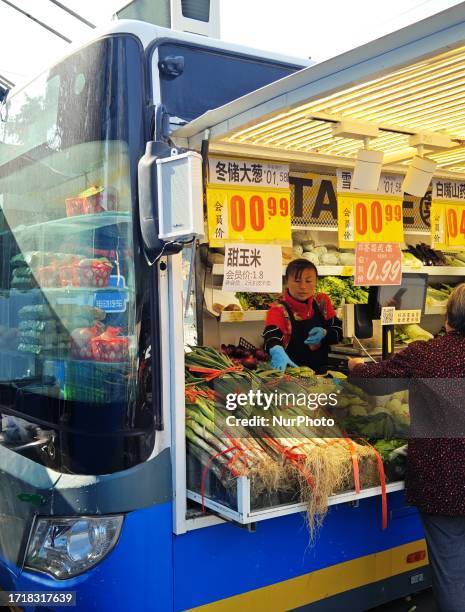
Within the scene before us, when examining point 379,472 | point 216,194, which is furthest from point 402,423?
point 216,194

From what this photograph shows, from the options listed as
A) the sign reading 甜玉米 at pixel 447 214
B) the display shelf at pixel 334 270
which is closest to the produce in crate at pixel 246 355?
the display shelf at pixel 334 270

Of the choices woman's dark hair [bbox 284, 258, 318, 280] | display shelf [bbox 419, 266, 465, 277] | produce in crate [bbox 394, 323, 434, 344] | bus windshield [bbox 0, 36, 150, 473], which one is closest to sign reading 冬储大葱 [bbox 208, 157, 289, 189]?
bus windshield [bbox 0, 36, 150, 473]

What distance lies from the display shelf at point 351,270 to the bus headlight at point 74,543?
2531mm

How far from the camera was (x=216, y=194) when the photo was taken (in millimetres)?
3455

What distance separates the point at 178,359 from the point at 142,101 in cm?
114

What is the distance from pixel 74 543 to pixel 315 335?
10.2 ft

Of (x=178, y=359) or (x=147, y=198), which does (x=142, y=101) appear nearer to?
(x=147, y=198)

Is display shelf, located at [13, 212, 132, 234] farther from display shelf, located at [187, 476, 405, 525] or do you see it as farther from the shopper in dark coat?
the shopper in dark coat

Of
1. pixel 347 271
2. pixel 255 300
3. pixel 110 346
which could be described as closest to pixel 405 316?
pixel 347 271

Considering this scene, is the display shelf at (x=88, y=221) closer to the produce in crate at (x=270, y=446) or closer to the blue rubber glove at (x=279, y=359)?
the produce in crate at (x=270, y=446)

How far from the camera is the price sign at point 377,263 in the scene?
428 cm

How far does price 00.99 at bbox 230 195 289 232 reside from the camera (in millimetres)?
3476

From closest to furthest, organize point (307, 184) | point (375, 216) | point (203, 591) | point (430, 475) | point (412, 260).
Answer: point (203, 591), point (430, 475), point (375, 216), point (307, 184), point (412, 260)

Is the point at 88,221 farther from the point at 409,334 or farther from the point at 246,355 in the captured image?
the point at 409,334
